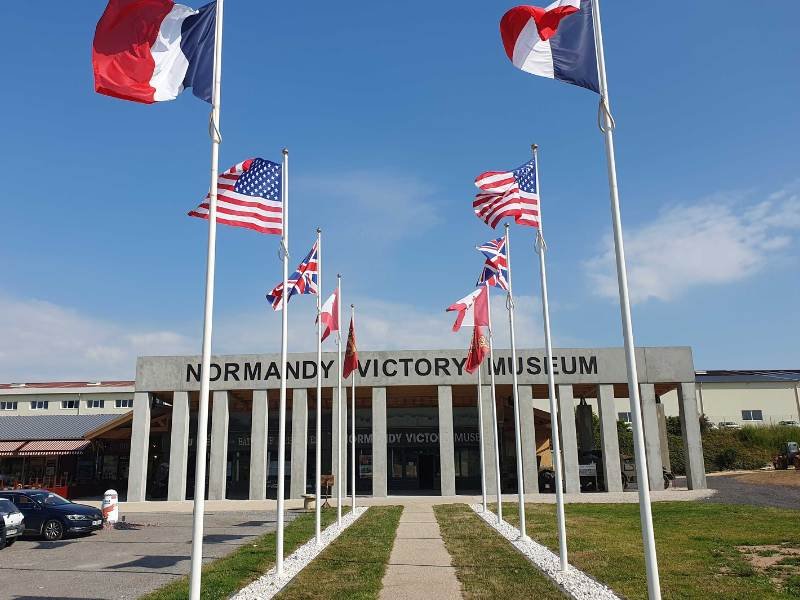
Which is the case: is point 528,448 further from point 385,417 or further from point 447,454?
point 385,417

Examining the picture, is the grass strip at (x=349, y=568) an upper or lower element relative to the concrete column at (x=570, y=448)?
lower

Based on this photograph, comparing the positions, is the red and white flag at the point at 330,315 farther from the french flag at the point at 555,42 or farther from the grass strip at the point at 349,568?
the french flag at the point at 555,42

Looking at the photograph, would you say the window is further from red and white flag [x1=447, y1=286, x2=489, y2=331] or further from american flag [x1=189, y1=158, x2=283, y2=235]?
american flag [x1=189, y1=158, x2=283, y2=235]

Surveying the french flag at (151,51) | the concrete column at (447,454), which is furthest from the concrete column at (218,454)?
the french flag at (151,51)

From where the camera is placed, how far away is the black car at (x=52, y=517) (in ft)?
62.8

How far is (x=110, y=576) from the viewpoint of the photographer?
1273cm

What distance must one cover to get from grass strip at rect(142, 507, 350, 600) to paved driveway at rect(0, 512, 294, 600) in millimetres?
435

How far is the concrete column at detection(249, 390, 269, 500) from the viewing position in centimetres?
3328

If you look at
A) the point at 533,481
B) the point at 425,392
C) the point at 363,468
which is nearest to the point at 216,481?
the point at 363,468

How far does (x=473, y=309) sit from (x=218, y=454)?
19493mm

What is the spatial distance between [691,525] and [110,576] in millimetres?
15142

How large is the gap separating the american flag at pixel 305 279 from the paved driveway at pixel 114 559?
651 cm

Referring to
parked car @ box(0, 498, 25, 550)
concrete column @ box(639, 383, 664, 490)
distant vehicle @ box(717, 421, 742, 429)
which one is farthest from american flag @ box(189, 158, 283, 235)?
distant vehicle @ box(717, 421, 742, 429)

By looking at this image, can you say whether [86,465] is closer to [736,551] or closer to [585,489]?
[585,489]
